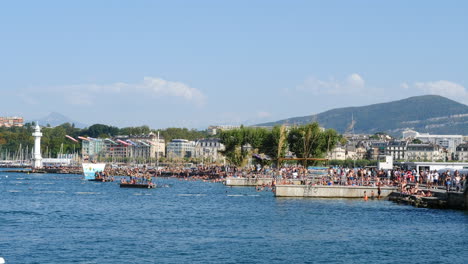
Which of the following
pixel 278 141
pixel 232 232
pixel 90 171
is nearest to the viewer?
pixel 232 232

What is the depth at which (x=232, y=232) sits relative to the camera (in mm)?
38219

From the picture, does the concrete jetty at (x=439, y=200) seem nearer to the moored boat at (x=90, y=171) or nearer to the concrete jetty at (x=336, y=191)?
the concrete jetty at (x=336, y=191)

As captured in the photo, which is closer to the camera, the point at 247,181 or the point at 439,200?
the point at 439,200

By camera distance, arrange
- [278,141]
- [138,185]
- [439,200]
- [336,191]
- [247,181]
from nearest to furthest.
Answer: [439,200] < [336,191] < [138,185] < [247,181] < [278,141]

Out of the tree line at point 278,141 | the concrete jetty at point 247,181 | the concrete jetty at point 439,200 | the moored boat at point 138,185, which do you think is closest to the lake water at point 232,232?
the concrete jetty at point 439,200

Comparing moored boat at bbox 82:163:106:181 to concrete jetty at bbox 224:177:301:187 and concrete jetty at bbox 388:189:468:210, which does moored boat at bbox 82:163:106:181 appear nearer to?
concrete jetty at bbox 224:177:301:187

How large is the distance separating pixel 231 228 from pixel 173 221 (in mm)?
4829

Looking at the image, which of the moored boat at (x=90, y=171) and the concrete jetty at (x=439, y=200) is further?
the moored boat at (x=90, y=171)

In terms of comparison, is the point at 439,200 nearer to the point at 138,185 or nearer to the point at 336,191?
the point at 336,191

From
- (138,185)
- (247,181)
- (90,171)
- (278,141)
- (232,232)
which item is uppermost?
(278,141)

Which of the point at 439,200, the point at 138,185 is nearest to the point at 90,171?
the point at 138,185

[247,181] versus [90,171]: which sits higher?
[90,171]

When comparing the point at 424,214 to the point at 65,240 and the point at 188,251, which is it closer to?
the point at 188,251

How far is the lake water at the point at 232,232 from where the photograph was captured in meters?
30.9
